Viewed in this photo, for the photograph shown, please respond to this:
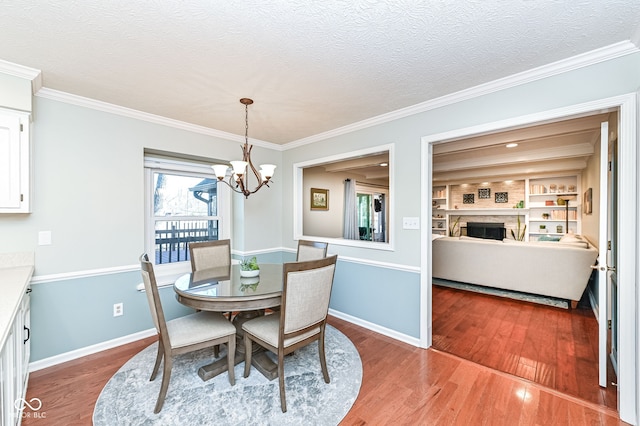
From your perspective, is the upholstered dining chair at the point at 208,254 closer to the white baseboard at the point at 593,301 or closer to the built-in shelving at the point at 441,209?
the white baseboard at the point at 593,301

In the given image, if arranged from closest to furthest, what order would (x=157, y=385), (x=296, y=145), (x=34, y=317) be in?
(x=157, y=385) → (x=34, y=317) → (x=296, y=145)

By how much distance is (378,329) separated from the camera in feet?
10.1

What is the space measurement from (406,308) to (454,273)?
7.71ft

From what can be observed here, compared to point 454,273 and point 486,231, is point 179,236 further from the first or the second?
point 486,231

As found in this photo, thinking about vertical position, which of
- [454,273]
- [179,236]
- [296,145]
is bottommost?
[454,273]

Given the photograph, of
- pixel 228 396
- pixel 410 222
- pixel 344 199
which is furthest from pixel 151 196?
pixel 344 199

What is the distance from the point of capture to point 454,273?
15.5 ft

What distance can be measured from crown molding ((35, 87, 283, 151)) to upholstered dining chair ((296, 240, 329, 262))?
1.71 m

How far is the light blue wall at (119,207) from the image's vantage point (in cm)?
224

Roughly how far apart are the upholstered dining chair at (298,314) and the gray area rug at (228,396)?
0.12 meters

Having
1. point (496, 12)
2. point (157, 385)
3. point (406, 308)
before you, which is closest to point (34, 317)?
point (157, 385)

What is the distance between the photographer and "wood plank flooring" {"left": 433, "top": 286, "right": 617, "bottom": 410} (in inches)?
86.9

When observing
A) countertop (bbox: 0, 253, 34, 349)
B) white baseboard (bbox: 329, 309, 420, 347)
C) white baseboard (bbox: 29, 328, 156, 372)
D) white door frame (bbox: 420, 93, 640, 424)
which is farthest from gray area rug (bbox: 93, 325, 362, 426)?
white door frame (bbox: 420, 93, 640, 424)

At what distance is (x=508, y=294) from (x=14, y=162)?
5907 millimetres
